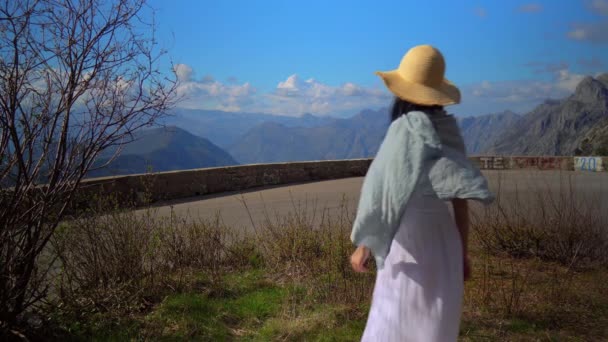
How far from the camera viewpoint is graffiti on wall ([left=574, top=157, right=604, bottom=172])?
Result: 2125cm

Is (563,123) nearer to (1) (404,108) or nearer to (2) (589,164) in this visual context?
(2) (589,164)

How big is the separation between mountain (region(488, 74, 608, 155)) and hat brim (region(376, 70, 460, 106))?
278ft

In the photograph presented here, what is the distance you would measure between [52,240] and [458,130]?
3.99 metres

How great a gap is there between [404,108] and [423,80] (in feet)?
0.57

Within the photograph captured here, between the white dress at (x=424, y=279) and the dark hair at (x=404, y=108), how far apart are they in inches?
18.8

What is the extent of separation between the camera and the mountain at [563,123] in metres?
92.0

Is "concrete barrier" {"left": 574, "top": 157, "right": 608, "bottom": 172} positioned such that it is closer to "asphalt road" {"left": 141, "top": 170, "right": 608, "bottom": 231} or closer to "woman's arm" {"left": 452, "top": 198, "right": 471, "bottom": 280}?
"asphalt road" {"left": 141, "top": 170, "right": 608, "bottom": 231}

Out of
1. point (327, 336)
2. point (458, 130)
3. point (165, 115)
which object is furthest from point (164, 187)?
point (458, 130)

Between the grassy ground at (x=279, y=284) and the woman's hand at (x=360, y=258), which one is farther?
the grassy ground at (x=279, y=284)

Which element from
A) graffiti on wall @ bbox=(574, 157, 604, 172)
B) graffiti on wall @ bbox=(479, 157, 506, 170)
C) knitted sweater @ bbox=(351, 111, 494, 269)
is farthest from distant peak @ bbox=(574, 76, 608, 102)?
knitted sweater @ bbox=(351, 111, 494, 269)

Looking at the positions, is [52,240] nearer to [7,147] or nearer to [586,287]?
[7,147]

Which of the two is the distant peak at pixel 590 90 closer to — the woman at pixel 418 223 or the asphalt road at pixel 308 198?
the asphalt road at pixel 308 198

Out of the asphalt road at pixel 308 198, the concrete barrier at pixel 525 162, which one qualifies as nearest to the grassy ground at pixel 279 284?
the asphalt road at pixel 308 198

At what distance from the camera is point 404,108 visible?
272 centimetres
